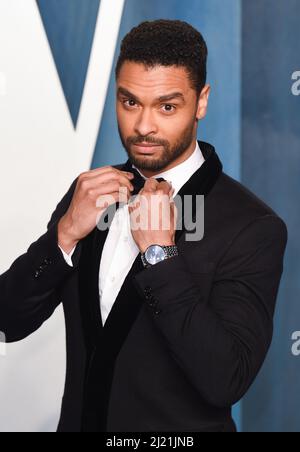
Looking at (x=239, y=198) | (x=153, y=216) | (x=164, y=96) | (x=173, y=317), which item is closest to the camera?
(x=173, y=317)

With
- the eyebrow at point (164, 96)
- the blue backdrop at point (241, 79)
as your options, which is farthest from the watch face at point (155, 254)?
the blue backdrop at point (241, 79)

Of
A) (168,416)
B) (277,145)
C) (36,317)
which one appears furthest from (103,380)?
(277,145)

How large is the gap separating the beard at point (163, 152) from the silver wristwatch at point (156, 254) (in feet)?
1.01

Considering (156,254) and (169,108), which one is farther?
(169,108)

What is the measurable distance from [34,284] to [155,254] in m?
0.42

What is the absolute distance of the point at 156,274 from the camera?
5.98 feet

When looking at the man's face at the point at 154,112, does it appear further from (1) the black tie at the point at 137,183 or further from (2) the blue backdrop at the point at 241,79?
(2) the blue backdrop at the point at 241,79

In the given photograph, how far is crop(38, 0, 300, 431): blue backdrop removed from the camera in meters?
3.23

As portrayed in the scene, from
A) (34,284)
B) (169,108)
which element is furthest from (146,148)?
(34,284)

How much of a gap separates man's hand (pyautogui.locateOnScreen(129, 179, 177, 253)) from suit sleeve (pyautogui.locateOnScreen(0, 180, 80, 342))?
0.90ft

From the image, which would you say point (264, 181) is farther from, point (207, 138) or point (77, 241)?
point (77, 241)

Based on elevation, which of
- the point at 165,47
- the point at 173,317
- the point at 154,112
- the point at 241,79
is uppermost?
the point at 241,79

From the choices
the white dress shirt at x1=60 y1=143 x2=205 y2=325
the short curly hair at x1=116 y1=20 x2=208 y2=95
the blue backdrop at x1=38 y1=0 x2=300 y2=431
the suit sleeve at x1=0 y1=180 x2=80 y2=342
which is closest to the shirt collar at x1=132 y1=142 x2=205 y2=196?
the white dress shirt at x1=60 y1=143 x2=205 y2=325

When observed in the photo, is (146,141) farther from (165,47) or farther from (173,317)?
(173,317)
